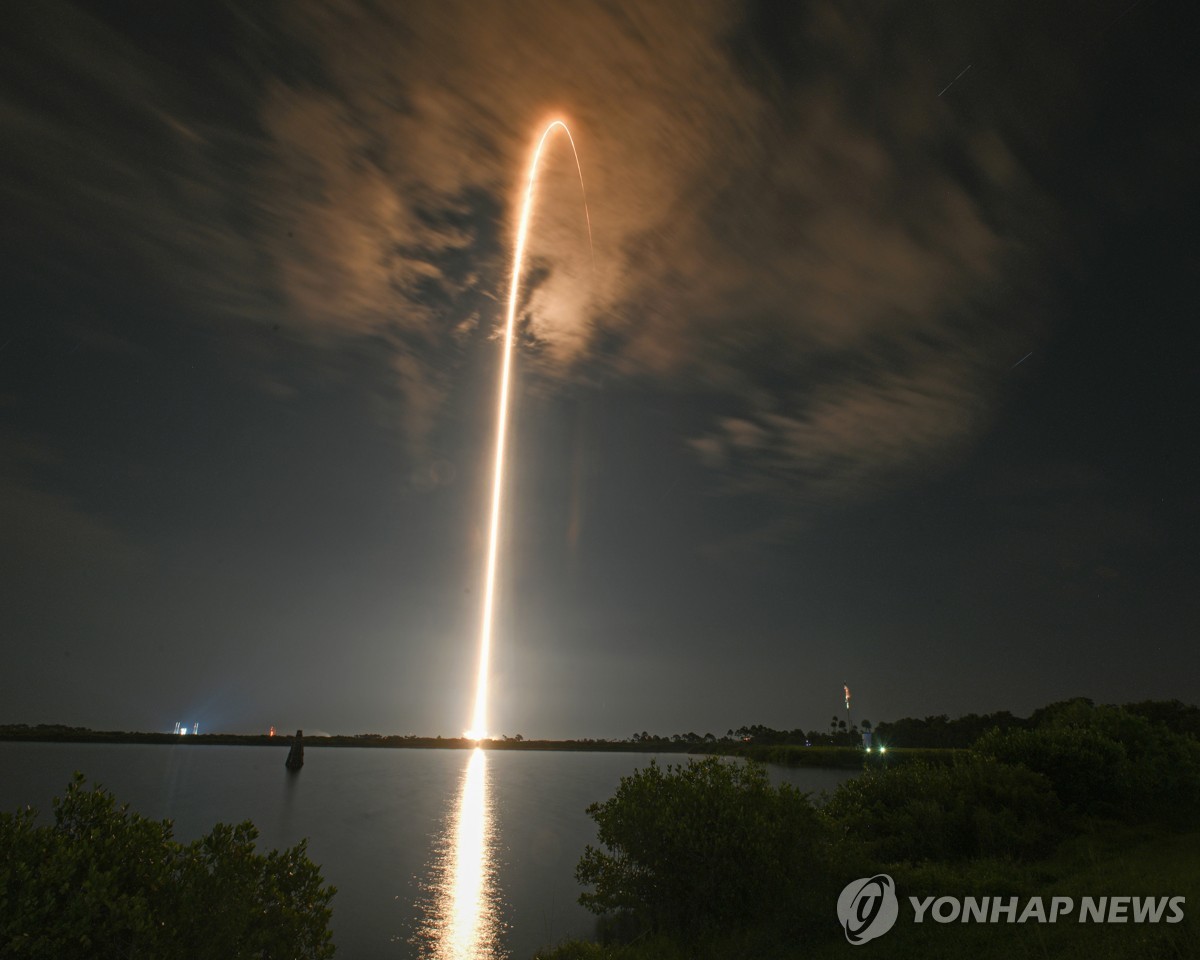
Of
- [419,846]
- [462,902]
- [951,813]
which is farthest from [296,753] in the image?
[951,813]

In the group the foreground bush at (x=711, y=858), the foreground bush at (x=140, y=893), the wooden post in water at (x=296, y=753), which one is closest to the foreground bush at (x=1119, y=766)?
the foreground bush at (x=711, y=858)

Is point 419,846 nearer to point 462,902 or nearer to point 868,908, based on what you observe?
point 462,902

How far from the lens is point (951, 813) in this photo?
27.0 m

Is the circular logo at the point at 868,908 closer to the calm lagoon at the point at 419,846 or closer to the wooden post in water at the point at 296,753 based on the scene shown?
the calm lagoon at the point at 419,846

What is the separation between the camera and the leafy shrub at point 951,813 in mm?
25500

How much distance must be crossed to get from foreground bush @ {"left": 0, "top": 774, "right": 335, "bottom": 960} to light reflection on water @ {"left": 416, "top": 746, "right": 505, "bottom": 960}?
674 inches

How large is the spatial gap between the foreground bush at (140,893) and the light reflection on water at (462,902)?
17.1m

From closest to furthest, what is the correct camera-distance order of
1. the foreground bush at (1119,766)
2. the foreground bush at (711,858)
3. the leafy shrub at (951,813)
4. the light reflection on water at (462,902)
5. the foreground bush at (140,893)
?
the foreground bush at (140,893) < the foreground bush at (711,858) < the leafy shrub at (951,813) < the light reflection on water at (462,902) < the foreground bush at (1119,766)

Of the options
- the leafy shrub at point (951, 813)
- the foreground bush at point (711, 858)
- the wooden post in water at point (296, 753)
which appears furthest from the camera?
the wooden post in water at point (296, 753)

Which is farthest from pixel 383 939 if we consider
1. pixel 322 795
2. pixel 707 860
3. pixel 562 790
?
pixel 562 790

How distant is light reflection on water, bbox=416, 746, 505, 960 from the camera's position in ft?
92.0

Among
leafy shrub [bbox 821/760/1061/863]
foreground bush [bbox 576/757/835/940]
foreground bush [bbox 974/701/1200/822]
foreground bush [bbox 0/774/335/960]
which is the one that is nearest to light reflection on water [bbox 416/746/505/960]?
foreground bush [bbox 576/757/835/940]

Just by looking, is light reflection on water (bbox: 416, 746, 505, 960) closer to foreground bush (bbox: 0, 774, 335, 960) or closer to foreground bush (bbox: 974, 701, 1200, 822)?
foreground bush (bbox: 0, 774, 335, 960)

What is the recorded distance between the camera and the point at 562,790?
121m
